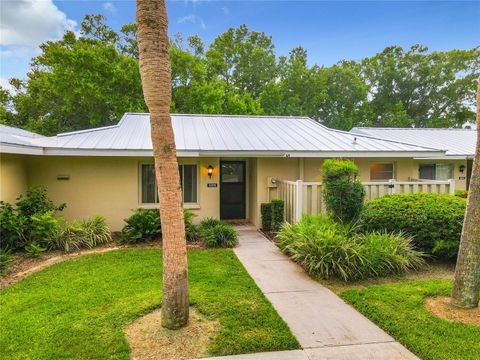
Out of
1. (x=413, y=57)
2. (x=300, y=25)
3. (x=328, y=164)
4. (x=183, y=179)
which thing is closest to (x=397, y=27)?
(x=300, y=25)

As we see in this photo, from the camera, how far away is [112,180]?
29.4 feet

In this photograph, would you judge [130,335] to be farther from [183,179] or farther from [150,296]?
[183,179]

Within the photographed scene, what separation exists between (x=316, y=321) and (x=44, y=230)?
636 centimetres

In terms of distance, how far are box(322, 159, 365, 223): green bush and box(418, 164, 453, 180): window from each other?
851cm

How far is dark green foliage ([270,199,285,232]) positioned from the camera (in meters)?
8.82

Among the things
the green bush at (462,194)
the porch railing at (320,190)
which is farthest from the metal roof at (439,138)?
the porch railing at (320,190)

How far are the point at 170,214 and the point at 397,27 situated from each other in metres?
14.1

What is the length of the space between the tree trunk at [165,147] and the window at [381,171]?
8.67 meters

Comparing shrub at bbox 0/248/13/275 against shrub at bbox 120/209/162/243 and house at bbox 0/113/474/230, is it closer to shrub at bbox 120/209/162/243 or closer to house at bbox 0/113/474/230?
house at bbox 0/113/474/230

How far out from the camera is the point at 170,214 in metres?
3.40

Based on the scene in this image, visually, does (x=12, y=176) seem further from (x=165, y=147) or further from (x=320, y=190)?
(x=320, y=190)

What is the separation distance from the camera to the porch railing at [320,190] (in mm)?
7988

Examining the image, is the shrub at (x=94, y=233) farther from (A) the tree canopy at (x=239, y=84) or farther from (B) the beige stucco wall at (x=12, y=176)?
(A) the tree canopy at (x=239, y=84)

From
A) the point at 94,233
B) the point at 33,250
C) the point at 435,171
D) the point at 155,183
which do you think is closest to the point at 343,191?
the point at 155,183
